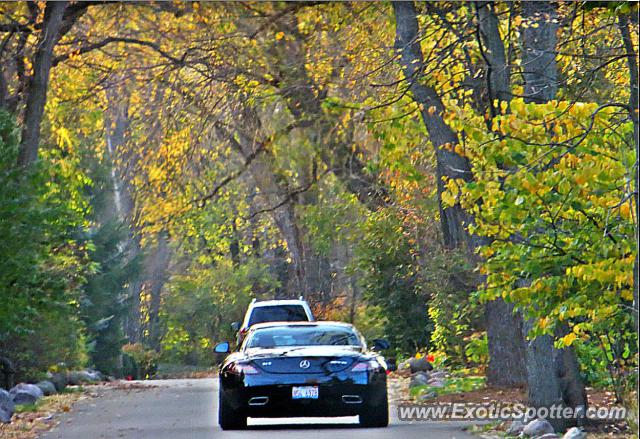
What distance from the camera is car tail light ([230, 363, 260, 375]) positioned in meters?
18.4

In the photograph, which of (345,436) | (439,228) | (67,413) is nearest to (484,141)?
(345,436)

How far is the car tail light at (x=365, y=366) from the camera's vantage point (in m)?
18.5

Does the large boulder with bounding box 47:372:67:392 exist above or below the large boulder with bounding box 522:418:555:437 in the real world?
above

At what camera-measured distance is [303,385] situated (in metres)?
18.3

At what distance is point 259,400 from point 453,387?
835cm

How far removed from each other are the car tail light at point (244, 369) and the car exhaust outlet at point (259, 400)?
12.5 inches

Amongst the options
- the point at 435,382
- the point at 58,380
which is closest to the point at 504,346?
the point at 435,382

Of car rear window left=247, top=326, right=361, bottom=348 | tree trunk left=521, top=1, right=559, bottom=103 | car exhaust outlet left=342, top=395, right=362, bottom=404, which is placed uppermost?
tree trunk left=521, top=1, right=559, bottom=103

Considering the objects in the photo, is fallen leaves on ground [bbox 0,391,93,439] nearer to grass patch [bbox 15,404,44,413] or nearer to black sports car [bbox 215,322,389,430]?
grass patch [bbox 15,404,44,413]

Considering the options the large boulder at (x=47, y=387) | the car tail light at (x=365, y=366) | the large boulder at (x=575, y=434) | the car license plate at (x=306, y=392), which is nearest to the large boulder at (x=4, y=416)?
the car license plate at (x=306, y=392)

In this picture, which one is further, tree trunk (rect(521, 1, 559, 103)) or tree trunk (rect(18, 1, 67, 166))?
tree trunk (rect(18, 1, 67, 166))

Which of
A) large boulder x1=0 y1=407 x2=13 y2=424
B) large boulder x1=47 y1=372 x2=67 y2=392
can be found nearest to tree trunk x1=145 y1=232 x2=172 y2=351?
large boulder x1=47 y1=372 x2=67 y2=392

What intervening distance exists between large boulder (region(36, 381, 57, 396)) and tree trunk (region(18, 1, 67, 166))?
Result: 206 inches

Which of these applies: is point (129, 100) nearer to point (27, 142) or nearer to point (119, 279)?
point (27, 142)
